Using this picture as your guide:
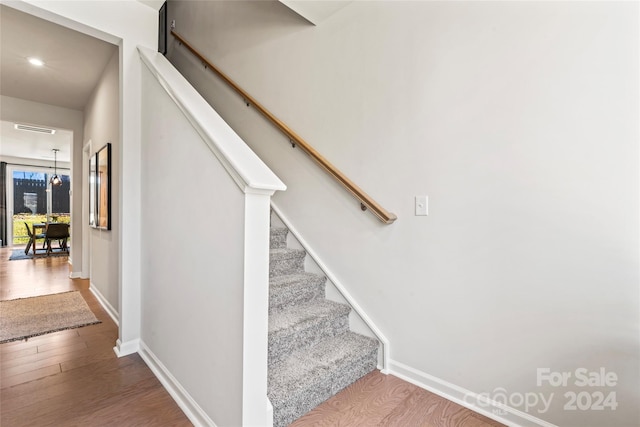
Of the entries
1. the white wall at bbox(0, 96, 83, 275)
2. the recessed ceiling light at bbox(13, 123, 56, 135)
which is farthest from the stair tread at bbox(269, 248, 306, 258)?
the recessed ceiling light at bbox(13, 123, 56, 135)

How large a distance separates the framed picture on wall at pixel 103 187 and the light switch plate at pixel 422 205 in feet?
9.74

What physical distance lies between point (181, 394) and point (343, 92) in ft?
7.24

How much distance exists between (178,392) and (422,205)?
1780 millimetres

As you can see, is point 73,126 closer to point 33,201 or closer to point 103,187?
point 103,187

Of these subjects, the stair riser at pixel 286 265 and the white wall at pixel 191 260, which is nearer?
the white wall at pixel 191 260

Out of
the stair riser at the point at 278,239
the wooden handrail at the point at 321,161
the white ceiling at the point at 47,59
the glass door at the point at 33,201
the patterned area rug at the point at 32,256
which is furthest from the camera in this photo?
the glass door at the point at 33,201

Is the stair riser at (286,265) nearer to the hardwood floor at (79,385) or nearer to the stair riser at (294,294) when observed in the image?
the stair riser at (294,294)

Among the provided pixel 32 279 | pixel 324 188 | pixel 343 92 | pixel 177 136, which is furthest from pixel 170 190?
pixel 32 279

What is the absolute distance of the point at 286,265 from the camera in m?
2.49

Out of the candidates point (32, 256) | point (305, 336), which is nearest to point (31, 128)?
point (32, 256)

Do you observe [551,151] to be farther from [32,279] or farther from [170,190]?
[32,279]

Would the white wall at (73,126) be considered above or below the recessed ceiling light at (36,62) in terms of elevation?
below

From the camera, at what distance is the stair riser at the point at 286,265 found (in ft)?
7.87

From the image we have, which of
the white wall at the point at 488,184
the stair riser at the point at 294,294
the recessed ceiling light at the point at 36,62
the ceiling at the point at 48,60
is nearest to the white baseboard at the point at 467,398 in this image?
the white wall at the point at 488,184
